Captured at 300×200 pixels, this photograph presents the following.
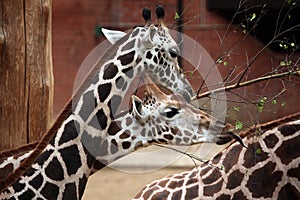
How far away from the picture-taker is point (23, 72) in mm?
3283

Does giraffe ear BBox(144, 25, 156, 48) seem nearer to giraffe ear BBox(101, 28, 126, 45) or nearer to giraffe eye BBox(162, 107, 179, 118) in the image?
giraffe ear BBox(101, 28, 126, 45)

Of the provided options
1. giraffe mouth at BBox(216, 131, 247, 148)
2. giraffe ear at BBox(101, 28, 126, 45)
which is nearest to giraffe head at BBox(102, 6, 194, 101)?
giraffe ear at BBox(101, 28, 126, 45)

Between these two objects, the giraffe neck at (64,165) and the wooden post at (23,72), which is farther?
the wooden post at (23,72)

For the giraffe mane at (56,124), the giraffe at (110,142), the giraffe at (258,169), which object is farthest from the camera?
the giraffe at (258,169)

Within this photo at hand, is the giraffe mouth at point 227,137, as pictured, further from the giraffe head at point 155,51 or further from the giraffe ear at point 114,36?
A: the giraffe ear at point 114,36

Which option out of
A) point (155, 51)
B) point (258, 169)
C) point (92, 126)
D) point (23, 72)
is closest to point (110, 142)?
point (92, 126)

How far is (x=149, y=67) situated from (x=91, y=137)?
330 mm

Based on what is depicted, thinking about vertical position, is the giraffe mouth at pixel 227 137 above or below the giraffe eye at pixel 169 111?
below

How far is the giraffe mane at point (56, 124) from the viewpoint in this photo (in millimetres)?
2758

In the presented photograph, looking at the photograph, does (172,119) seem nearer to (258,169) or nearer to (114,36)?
(114,36)

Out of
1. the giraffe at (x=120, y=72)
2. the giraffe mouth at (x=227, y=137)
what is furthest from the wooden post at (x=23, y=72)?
the giraffe mouth at (x=227, y=137)

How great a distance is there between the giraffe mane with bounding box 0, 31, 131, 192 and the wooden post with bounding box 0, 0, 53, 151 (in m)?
0.36

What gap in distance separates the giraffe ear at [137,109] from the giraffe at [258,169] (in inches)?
16.1

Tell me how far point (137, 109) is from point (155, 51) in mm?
232
